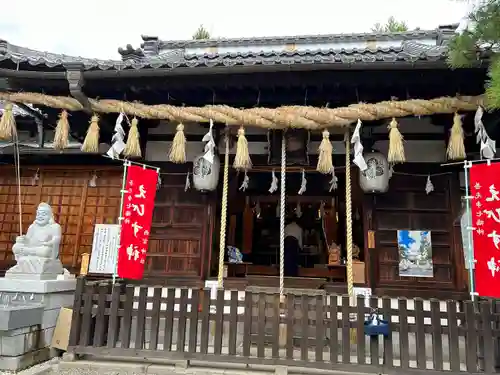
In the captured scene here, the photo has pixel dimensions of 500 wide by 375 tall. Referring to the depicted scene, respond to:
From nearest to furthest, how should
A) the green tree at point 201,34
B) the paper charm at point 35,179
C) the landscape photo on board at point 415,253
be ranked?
1. the landscape photo on board at point 415,253
2. the paper charm at point 35,179
3. the green tree at point 201,34

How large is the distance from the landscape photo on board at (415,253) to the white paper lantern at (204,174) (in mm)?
3806

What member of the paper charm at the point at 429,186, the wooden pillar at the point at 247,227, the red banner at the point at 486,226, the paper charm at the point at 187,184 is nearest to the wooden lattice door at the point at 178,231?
the paper charm at the point at 187,184

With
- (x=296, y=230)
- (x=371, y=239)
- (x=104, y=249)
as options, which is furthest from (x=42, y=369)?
(x=296, y=230)

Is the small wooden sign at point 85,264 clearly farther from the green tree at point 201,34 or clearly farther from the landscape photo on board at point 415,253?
the green tree at point 201,34

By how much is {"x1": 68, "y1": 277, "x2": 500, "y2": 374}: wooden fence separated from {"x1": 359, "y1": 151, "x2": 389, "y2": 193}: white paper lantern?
2.10 meters

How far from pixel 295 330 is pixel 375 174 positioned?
3017 mm

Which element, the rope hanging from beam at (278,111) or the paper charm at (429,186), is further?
the paper charm at (429,186)

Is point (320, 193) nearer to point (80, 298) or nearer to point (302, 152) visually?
point (302, 152)

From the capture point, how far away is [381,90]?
579 centimetres

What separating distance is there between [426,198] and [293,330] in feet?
12.8

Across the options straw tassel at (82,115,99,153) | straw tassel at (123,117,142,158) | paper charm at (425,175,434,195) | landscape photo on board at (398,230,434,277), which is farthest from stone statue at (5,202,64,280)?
paper charm at (425,175,434,195)

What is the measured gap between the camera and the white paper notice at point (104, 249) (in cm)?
757

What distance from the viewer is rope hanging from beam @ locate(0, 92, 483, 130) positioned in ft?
17.6

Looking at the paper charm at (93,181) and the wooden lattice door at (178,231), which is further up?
the paper charm at (93,181)
